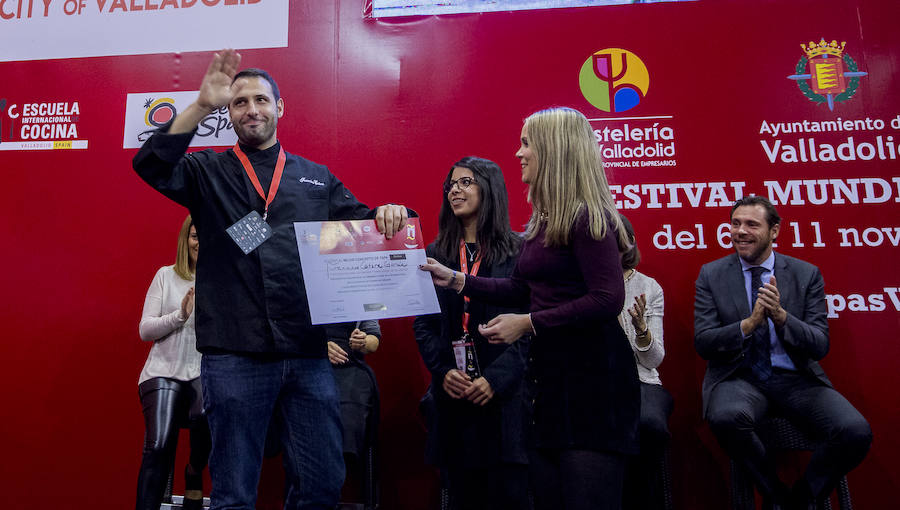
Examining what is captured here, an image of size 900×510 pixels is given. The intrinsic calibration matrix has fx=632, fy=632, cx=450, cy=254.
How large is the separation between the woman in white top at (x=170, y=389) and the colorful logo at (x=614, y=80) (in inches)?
98.8

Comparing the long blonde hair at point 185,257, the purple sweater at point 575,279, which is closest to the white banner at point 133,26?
the long blonde hair at point 185,257

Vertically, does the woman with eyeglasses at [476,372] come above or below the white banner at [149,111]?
below

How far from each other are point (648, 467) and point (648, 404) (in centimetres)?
30

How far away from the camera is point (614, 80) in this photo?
3.88 m

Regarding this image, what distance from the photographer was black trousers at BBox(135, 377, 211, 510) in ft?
10.0

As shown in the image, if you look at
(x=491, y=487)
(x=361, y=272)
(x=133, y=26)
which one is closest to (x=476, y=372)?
(x=491, y=487)

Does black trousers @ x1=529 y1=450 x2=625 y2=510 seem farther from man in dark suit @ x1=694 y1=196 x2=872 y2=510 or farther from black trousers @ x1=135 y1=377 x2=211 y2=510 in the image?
black trousers @ x1=135 y1=377 x2=211 y2=510

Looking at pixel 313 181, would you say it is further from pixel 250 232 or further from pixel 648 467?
pixel 648 467

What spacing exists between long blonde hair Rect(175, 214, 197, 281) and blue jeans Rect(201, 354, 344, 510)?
5.51 feet

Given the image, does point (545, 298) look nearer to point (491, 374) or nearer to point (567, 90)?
point (491, 374)

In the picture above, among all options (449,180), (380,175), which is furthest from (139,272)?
(449,180)

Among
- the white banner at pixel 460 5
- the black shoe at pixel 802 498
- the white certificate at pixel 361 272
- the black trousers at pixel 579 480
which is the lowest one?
the black shoe at pixel 802 498

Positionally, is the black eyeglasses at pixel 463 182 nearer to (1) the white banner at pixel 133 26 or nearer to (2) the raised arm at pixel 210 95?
(2) the raised arm at pixel 210 95

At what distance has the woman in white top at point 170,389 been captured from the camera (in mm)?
3084
